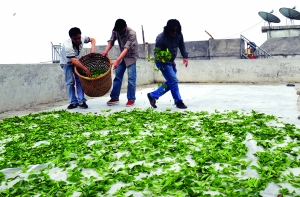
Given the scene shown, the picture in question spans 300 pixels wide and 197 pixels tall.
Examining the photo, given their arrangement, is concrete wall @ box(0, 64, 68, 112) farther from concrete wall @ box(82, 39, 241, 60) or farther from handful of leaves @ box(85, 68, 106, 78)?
concrete wall @ box(82, 39, 241, 60)

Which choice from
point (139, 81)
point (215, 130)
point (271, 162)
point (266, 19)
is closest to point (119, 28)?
point (215, 130)

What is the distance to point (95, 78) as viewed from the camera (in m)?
5.99

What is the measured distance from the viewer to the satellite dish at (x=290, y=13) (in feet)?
74.1

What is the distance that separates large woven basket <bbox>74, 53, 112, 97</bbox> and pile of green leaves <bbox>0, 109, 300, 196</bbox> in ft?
3.85

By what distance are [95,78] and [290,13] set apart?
20.7 metres

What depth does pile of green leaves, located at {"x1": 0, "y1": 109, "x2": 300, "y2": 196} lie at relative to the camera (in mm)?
2348

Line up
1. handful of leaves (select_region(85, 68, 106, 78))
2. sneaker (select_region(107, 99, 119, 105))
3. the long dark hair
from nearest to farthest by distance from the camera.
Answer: the long dark hair < handful of leaves (select_region(85, 68, 106, 78)) < sneaker (select_region(107, 99, 119, 105))

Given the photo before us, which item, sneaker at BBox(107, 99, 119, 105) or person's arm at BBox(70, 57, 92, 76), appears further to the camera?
sneaker at BBox(107, 99, 119, 105)

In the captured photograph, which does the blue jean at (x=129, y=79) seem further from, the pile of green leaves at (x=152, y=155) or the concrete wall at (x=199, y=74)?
the concrete wall at (x=199, y=74)

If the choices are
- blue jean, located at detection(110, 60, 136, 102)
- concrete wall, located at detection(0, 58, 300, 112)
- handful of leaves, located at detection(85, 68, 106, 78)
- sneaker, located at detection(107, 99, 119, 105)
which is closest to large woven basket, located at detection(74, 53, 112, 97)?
handful of leaves, located at detection(85, 68, 106, 78)

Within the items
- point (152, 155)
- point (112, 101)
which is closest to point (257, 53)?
point (112, 101)

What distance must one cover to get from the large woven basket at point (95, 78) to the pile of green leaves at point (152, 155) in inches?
46.2

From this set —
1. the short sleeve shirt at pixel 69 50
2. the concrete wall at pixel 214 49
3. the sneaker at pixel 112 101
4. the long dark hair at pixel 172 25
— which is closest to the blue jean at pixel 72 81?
the short sleeve shirt at pixel 69 50

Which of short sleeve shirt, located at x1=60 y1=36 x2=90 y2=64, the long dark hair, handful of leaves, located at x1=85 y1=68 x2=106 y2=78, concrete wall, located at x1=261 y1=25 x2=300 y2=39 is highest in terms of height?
concrete wall, located at x1=261 y1=25 x2=300 y2=39
